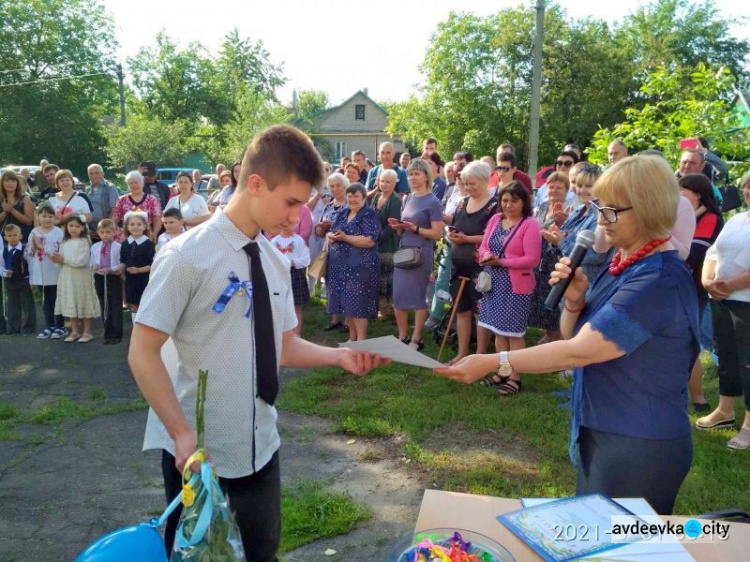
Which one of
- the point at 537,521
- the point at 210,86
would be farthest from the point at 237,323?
the point at 210,86

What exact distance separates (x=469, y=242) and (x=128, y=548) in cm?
533

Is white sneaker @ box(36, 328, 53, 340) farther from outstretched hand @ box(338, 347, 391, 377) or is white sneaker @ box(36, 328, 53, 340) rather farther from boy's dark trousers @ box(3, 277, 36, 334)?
outstretched hand @ box(338, 347, 391, 377)

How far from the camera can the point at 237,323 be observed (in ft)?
7.14

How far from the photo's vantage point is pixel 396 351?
2.51 m

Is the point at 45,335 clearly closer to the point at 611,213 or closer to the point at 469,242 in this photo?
the point at 469,242

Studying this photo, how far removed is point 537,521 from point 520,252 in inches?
159

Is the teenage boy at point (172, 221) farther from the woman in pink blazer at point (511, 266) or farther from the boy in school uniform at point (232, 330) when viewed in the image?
the boy in school uniform at point (232, 330)

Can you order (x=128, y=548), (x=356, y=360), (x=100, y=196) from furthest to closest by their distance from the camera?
(x=100, y=196)
(x=356, y=360)
(x=128, y=548)

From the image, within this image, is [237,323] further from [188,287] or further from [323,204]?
[323,204]

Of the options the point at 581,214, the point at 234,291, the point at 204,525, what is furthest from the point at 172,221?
the point at 204,525

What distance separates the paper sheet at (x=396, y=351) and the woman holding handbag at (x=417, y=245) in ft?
14.3

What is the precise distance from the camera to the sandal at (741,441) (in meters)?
4.58

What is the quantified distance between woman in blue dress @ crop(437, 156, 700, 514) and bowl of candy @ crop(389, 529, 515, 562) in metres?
0.72

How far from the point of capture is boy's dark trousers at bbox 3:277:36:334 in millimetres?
8602
